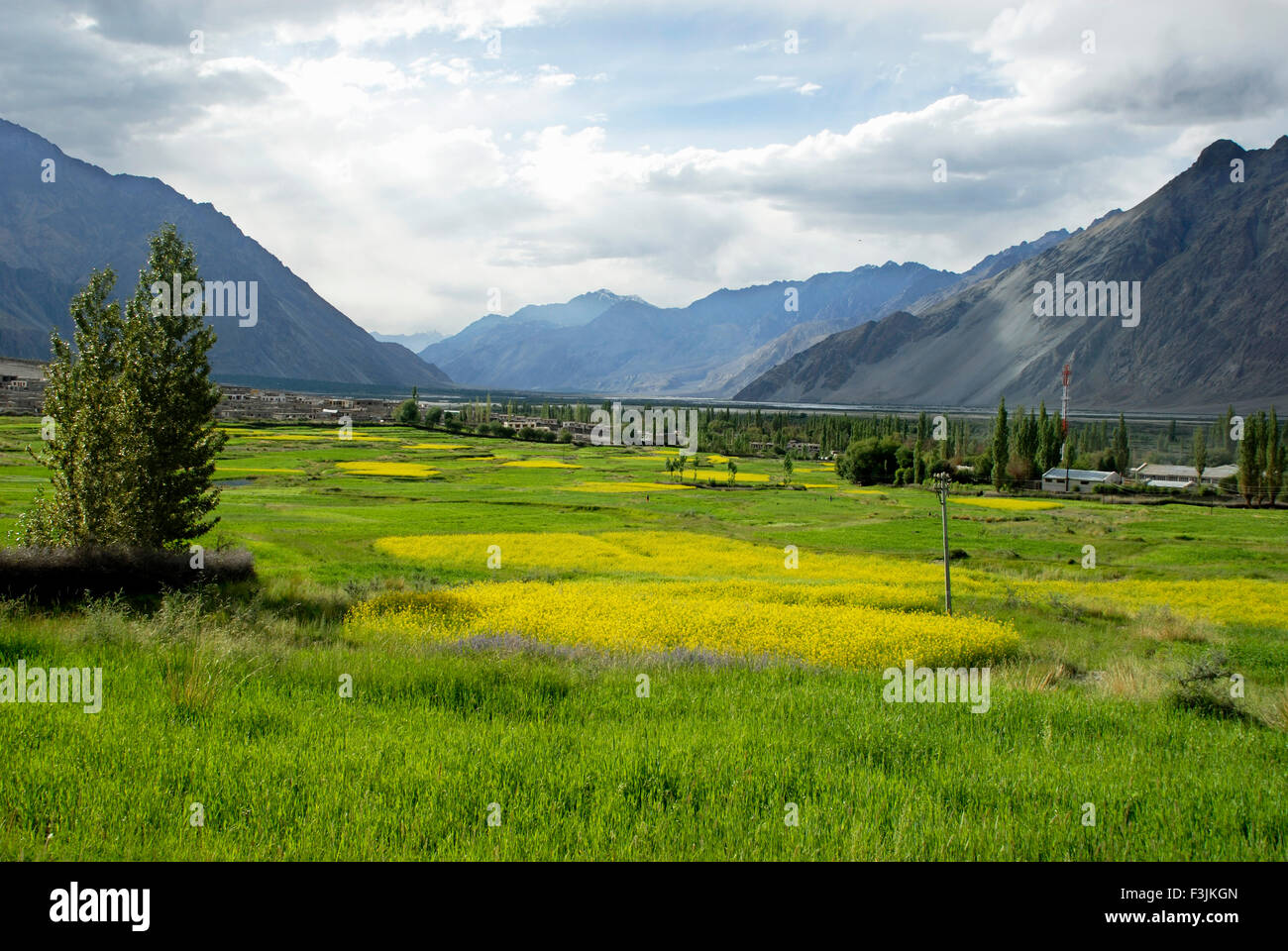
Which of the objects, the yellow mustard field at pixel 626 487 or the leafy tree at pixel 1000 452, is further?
the leafy tree at pixel 1000 452

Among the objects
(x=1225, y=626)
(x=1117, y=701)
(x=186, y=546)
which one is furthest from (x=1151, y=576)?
(x=186, y=546)

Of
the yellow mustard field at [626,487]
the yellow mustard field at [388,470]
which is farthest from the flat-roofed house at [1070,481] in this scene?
the yellow mustard field at [388,470]

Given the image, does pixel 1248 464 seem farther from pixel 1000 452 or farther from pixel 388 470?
pixel 388 470

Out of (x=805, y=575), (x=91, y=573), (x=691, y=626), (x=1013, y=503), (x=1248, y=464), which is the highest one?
(x=1248, y=464)

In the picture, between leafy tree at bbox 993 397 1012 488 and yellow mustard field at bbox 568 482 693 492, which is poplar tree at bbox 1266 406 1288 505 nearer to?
leafy tree at bbox 993 397 1012 488

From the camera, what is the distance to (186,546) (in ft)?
85.3

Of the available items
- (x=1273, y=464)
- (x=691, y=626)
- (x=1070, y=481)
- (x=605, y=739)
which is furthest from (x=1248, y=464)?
(x=605, y=739)

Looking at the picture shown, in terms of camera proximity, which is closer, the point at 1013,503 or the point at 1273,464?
the point at 1013,503

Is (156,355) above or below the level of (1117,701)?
above

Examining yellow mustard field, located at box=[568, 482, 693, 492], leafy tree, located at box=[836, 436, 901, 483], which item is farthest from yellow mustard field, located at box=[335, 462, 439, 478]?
leafy tree, located at box=[836, 436, 901, 483]

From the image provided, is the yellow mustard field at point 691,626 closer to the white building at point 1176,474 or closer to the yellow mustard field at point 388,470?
the yellow mustard field at point 388,470

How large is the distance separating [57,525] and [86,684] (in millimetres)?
18394
